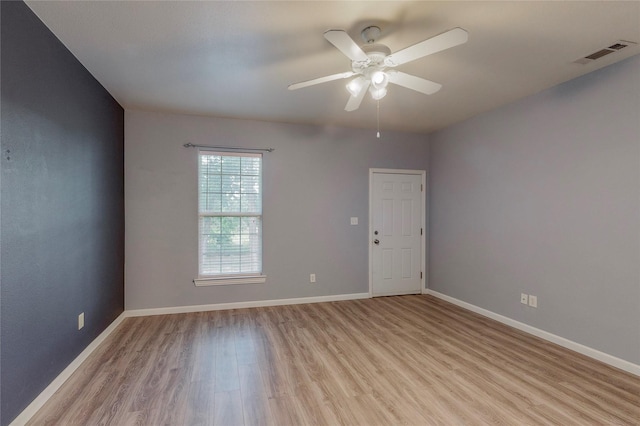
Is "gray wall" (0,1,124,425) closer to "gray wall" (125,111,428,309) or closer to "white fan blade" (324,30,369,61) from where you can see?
"gray wall" (125,111,428,309)

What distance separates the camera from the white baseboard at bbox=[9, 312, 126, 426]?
6.17ft

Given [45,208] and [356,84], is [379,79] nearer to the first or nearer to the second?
[356,84]

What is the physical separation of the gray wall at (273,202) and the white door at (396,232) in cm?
16

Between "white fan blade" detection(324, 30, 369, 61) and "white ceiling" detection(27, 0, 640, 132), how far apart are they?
0.27 metres

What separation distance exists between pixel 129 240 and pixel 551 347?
480 cm

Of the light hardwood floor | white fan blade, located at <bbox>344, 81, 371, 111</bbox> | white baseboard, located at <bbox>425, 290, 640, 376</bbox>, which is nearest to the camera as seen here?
the light hardwood floor

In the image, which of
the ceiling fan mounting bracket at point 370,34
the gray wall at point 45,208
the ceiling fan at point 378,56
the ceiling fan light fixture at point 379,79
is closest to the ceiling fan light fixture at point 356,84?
the ceiling fan at point 378,56

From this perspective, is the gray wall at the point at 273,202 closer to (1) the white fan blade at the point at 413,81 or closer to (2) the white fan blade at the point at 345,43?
(1) the white fan blade at the point at 413,81

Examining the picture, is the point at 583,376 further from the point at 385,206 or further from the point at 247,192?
the point at 247,192

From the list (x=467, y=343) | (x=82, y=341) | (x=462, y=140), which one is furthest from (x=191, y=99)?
(x=467, y=343)

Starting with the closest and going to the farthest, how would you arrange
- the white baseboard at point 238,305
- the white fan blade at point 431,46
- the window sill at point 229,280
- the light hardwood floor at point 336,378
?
the white fan blade at point 431,46, the light hardwood floor at point 336,378, the white baseboard at point 238,305, the window sill at point 229,280

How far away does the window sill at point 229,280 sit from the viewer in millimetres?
4078

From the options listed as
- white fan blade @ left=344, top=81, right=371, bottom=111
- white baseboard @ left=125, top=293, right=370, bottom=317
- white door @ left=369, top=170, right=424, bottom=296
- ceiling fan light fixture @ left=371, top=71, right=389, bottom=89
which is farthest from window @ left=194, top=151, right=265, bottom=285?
ceiling fan light fixture @ left=371, top=71, right=389, bottom=89

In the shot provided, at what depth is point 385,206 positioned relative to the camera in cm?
489
